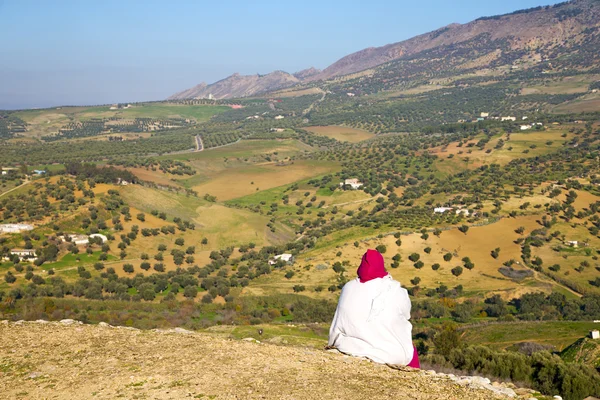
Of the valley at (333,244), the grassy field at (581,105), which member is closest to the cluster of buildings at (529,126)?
the valley at (333,244)

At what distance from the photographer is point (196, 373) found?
1364 cm

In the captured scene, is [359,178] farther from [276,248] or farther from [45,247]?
[45,247]

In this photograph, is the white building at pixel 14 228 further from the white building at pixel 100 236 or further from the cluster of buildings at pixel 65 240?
the white building at pixel 100 236

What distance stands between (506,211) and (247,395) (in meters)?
69.2

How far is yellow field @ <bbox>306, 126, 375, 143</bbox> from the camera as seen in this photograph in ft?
597

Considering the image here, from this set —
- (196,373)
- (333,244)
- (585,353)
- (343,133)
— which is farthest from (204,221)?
(343,133)

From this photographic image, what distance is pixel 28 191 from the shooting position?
260 ft

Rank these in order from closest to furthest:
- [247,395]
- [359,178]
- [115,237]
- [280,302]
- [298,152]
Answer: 1. [247,395]
2. [280,302]
3. [115,237]
4. [359,178]
5. [298,152]

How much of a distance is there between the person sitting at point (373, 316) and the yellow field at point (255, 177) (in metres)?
94.8

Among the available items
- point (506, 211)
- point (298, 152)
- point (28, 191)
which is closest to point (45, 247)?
point (28, 191)

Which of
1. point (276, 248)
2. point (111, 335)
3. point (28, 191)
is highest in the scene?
Result: point (111, 335)

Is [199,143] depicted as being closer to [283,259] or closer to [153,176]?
[153,176]

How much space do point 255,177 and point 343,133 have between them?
2894 inches

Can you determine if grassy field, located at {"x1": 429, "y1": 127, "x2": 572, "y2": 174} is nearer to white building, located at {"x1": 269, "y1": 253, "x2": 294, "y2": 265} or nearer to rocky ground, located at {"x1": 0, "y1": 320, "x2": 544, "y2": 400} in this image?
white building, located at {"x1": 269, "y1": 253, "x2": 294, "y2": 265}
